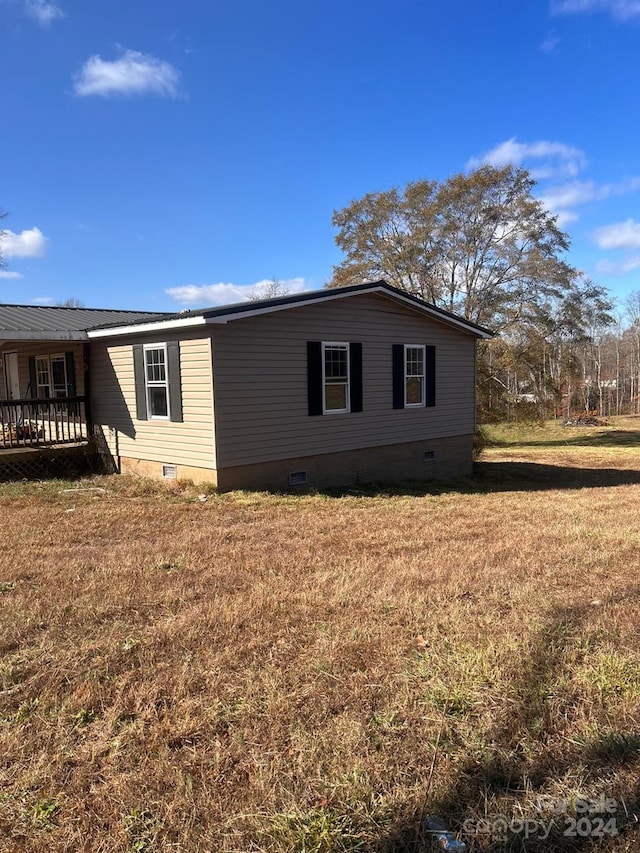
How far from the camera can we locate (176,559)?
5391 millimetres

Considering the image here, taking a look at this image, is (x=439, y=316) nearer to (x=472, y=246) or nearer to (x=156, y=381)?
(x=156, y=381)

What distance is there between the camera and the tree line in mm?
23000

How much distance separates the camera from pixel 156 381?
10055 millimetres

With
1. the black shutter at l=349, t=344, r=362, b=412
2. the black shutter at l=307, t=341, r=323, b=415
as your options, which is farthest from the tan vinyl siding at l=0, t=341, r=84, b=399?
the black shutter at l=349, t=344, r=362, b=412

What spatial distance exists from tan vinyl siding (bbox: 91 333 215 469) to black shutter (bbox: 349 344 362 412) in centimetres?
316

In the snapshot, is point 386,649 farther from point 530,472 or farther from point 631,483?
point 530,472

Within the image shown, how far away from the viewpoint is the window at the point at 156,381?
32.5ft

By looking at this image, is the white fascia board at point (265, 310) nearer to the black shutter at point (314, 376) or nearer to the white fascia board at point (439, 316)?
the black shutter at point (314, 376)

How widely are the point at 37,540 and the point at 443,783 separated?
17.2ft

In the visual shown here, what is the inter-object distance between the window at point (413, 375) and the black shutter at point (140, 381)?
17.7ft

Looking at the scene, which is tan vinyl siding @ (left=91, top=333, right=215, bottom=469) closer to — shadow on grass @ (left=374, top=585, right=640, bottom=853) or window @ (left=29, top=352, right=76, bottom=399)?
window @ (left=29, top=352, right=76, bottom=399)

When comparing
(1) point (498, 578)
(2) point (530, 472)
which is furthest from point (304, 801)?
(2) point (530, 472)

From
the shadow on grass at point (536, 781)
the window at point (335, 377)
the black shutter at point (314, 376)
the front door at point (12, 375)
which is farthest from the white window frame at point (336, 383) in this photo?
the front door at point (12, 375)

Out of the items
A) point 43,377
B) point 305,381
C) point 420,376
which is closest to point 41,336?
point 43,377
